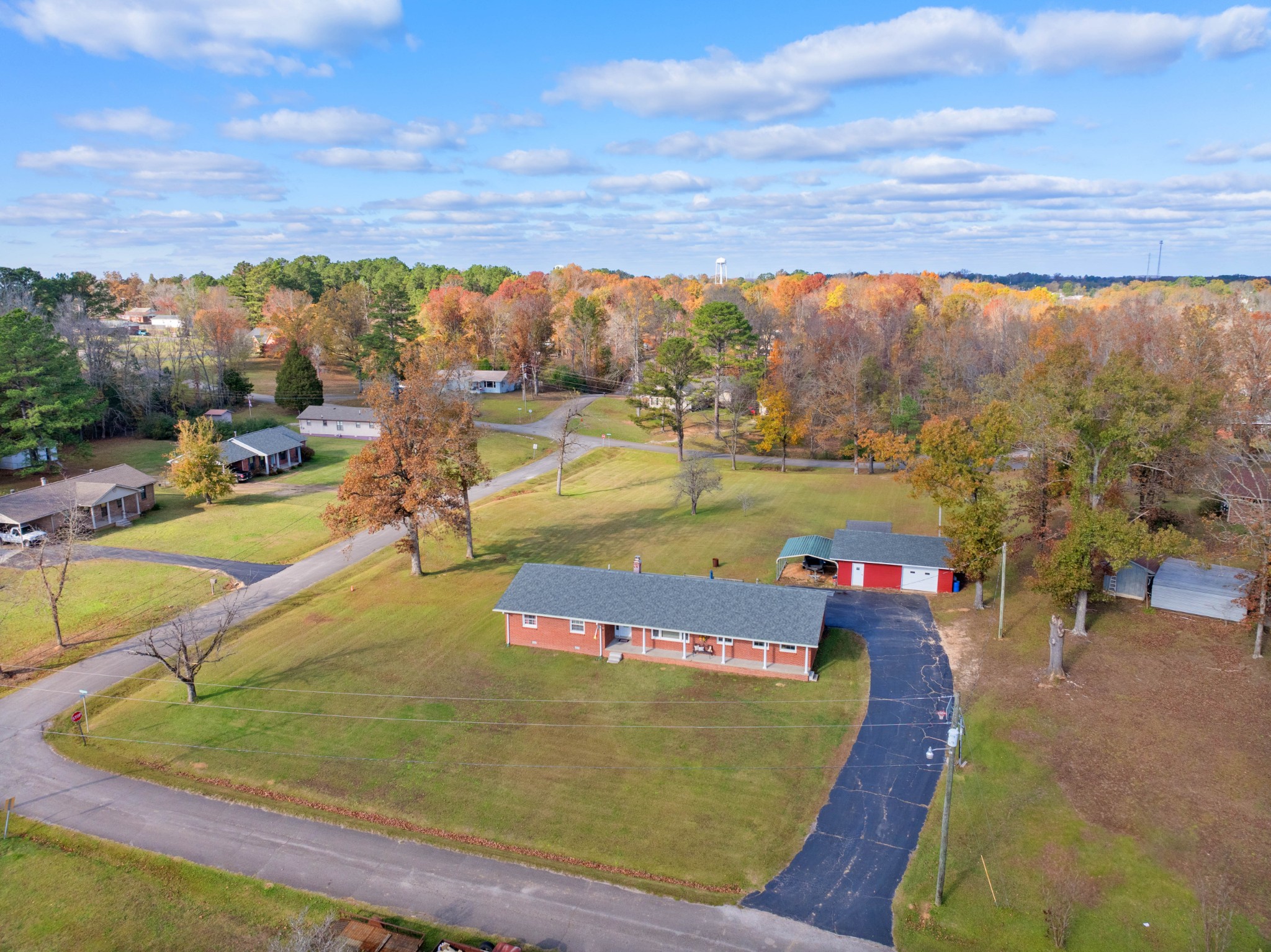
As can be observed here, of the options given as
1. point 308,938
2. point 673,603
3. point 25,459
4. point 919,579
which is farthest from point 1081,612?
point 25,459

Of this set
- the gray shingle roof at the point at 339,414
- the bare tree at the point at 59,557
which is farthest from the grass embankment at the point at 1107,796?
the gray shingle roof at the point at 339,414

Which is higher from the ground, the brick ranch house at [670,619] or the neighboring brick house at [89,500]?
the neighboring brick house at [89,500]

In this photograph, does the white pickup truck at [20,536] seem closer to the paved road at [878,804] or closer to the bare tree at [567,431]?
the bare tree at [567,431]

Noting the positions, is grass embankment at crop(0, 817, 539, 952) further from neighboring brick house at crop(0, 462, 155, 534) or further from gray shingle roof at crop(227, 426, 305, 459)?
gray shingle roof at crop(227, 426, 305, 459)

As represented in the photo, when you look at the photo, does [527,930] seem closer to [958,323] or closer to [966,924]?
[966,924]

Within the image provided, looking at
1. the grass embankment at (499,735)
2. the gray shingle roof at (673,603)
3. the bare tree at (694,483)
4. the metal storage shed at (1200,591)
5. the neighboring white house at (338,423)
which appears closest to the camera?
the grass embankment at (499,735)

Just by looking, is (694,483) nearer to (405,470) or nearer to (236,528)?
(405,470)

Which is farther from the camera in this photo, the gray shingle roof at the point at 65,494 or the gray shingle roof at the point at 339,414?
the gray shingle roof at the point at 339,414

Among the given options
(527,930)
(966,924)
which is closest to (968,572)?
(966,924)
